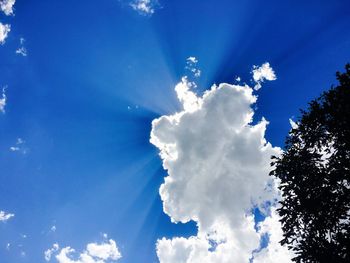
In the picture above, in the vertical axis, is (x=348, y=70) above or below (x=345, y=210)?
above

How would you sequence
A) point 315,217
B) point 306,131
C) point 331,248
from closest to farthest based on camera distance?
point 331,248, point 315,217, point 306,131

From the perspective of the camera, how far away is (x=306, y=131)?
18172 millimetres

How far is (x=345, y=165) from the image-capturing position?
15.9 meters

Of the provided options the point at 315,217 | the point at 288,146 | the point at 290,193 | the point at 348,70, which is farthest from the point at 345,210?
the point at 348,70

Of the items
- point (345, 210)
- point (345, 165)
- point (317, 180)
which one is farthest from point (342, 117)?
point (345, 210)

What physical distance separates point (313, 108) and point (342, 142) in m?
2.50

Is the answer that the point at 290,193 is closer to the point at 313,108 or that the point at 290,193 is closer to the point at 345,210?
the point at 345,210

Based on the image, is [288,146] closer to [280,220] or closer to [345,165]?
[345,165]

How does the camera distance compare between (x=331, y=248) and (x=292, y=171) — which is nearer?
(x=331, y=248)

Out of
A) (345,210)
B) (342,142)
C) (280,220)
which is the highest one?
(342,142)

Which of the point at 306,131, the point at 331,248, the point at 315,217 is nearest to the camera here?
the point at 331,248

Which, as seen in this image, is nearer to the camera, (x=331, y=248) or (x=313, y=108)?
(x=331, y=248)

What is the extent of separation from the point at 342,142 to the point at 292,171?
316 cm

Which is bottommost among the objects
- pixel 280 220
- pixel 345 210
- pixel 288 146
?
pixel 345 210
